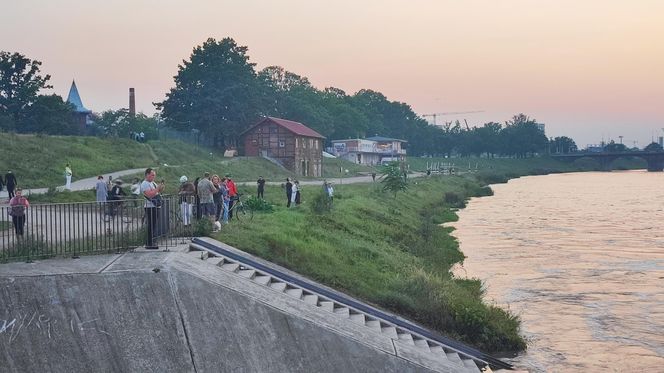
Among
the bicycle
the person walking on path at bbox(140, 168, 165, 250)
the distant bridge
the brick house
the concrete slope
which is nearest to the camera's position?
the concrete slope

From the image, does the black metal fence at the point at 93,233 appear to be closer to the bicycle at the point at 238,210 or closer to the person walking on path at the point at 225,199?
the person walking on path at the point at 225,199

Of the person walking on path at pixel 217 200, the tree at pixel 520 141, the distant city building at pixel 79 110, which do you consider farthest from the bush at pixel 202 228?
the tree at pixel 520 141

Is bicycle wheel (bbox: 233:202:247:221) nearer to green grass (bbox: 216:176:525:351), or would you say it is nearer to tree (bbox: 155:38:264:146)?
green grass (bbox: 216:176:525:351)

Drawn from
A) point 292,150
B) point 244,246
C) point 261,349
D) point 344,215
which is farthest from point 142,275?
point 292,150

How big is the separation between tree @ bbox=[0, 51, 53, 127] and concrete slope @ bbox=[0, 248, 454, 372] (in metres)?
60.9

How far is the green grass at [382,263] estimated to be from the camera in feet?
67.7

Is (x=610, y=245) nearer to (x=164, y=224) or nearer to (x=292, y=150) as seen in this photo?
(x=164, y=224)

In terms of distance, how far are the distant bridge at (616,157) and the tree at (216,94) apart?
9839 centimetres

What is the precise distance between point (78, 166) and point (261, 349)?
3799 cm

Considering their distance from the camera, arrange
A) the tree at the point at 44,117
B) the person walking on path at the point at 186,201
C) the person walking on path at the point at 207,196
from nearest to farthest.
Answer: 1. the person walking on path at the point at 186,201
2. the person walking on path at the point at 207,196
3. the tree at the point at 44,117


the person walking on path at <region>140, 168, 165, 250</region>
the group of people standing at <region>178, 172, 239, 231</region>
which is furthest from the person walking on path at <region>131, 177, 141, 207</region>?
the group of people standing at <region>178, 172, 239, 231</region>

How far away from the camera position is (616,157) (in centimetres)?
17150

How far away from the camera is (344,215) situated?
124 feet

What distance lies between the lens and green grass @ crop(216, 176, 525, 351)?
67.7 ft
